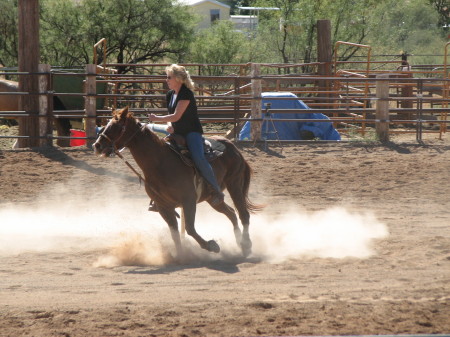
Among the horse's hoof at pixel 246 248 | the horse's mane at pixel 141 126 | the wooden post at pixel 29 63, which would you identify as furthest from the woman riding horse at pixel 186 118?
the wooden post at pixel 29 63

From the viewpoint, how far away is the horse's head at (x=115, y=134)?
6.42 meters

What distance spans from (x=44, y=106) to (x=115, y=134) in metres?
7.78

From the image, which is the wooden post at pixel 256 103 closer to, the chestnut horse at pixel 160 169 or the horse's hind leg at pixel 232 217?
the horse's hind leg at pixel 232 217

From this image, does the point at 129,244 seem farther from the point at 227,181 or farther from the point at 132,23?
the point at 132,23

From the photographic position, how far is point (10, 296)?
551 cm

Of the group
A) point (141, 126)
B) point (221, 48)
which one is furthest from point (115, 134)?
point (221, 48)

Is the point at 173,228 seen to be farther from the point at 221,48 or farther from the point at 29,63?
the point at 221,48

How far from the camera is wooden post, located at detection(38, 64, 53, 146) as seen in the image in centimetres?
1364

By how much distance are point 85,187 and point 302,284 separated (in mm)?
6119

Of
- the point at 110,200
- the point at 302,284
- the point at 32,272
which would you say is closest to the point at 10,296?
the point at 32,272

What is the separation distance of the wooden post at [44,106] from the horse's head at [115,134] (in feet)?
24.8

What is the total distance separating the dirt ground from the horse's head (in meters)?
1.10

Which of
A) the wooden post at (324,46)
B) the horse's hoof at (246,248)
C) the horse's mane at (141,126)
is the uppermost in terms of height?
the wooden post at (324,46)

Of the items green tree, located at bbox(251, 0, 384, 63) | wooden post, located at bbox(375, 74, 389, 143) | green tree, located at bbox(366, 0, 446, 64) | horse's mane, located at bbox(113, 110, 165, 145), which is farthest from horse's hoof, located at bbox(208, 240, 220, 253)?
green tree, located at bbox(366, 0, 446, 64)
